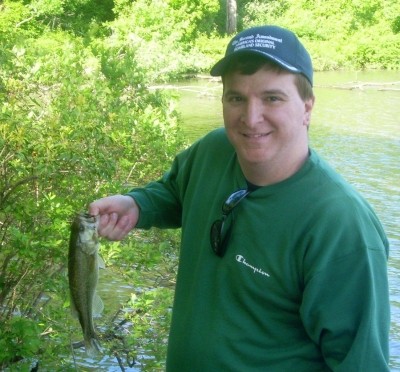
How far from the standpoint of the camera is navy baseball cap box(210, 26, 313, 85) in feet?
7.81

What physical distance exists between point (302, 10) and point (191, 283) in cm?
4181

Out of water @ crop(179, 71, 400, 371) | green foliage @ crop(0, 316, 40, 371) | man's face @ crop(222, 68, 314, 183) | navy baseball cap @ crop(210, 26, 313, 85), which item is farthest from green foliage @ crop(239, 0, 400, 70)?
man's face @ crop(222, 68, 314, 183)

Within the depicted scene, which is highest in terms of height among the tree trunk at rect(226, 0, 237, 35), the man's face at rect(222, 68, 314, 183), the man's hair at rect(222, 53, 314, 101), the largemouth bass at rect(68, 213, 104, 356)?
the man's hair at rect(222, 53, 314, 101)

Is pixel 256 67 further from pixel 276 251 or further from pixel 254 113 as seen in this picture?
pixel 276 251

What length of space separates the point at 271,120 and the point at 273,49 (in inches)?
8.5

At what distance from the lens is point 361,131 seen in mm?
19516

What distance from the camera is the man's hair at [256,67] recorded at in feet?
7.86

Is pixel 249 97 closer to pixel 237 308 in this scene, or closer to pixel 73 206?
pixel 237 308

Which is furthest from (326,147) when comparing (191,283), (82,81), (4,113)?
(191,283)

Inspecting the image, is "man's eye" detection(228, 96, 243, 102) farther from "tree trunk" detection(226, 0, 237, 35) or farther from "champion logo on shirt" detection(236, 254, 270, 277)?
"tree trunk" detection(226, 0, 237, 35)

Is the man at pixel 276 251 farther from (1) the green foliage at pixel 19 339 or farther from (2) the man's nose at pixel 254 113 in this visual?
(1) the green foliage at pixel 19 339

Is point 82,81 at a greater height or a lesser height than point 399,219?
greater

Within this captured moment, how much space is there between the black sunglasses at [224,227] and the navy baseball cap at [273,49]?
15.7 inches

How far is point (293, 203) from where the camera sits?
236 centimetres
